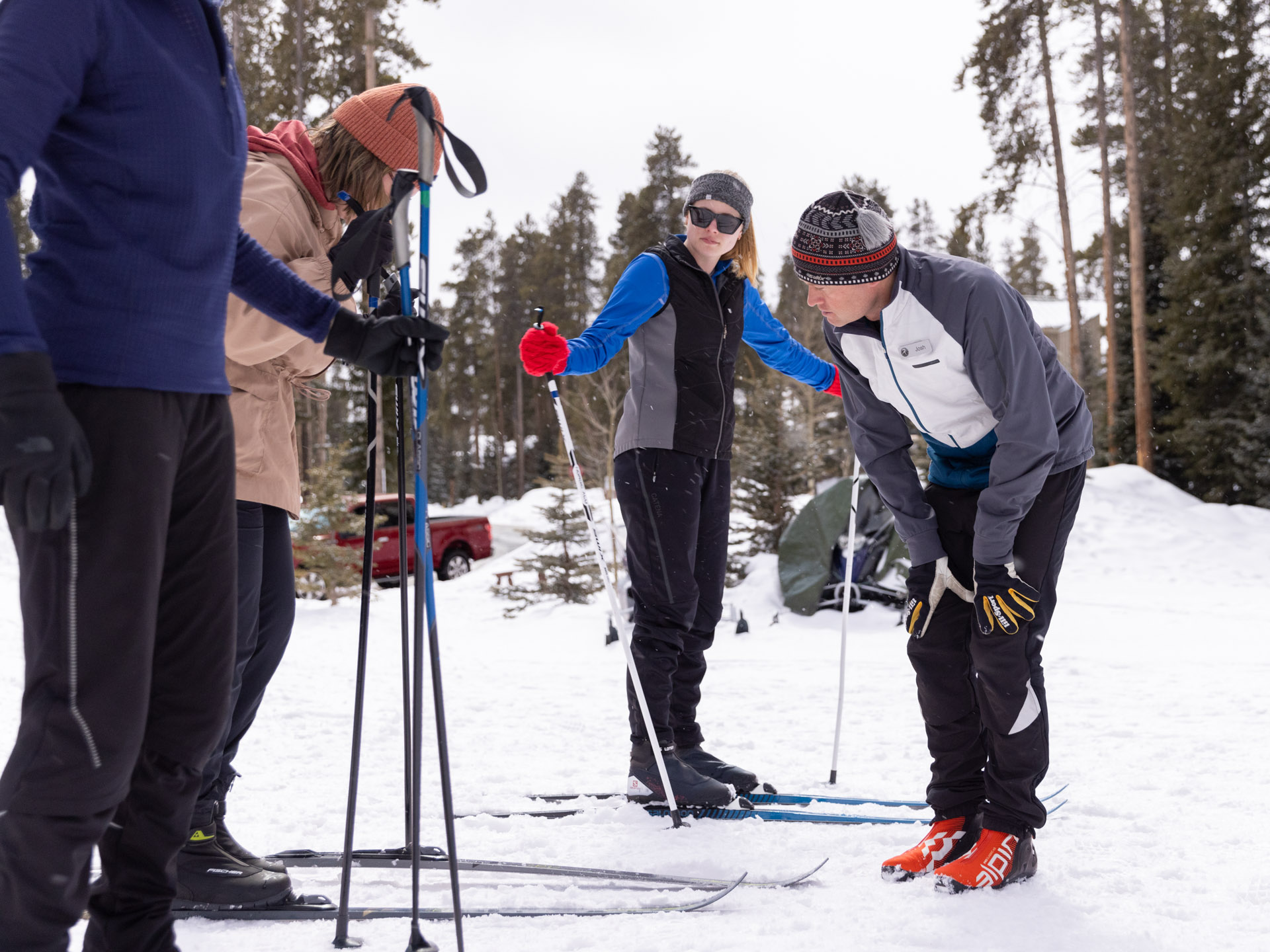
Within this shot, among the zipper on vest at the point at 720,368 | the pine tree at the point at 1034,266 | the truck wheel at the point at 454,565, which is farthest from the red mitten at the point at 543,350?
the pine tree at the point at 1034,266

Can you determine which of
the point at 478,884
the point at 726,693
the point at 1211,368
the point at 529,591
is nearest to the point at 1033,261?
the point at 1211,368

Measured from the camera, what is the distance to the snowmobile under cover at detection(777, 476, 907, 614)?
327 inches

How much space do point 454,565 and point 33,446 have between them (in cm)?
1613

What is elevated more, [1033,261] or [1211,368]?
[1033,261]

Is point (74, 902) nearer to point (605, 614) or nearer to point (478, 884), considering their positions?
point (478, 884)

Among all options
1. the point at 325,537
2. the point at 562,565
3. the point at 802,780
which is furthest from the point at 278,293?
the point at 562,565

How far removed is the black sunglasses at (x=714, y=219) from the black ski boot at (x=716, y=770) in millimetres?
1980

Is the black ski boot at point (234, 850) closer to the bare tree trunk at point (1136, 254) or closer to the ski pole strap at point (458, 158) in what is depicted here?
the ski pole strap at point (458, 158)

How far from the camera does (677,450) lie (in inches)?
128

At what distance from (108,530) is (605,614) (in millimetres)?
8212

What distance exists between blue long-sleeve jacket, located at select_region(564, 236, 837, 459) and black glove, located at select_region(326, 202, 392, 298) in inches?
43.4

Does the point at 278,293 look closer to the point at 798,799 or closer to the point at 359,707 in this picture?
the point at 359,707

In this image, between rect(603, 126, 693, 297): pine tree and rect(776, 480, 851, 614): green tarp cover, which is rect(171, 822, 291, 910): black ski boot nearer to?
rect(776, 480, 851, 614): green tarp cover

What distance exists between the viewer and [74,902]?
131 centimetres
